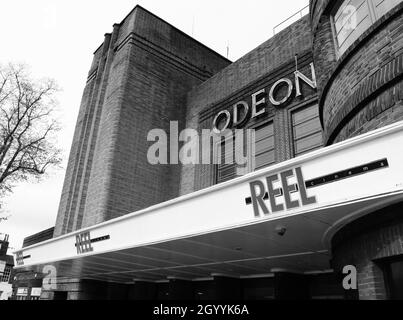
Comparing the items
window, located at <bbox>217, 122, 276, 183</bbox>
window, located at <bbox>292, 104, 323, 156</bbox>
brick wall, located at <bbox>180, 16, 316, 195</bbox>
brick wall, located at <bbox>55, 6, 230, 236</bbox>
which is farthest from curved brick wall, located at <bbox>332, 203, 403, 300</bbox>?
brick wall, located at <bbox>55, 6, 230, 236</bbox>

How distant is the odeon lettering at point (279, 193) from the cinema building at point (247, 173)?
0.06 feet

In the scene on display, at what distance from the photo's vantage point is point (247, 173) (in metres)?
11.0

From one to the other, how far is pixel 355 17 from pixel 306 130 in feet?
16.6

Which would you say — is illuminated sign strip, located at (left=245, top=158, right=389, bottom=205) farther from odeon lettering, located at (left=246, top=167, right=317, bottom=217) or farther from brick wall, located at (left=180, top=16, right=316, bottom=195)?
brick wall, located at (left=180, top=16, right=316, bottom=195)

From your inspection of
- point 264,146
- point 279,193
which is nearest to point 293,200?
point 279,193

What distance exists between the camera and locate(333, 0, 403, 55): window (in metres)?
5.64

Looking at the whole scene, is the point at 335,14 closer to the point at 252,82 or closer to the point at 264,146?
the point at 264,146

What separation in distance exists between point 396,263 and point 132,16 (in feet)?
52.5

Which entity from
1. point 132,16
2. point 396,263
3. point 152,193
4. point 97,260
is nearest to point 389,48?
point 396,263

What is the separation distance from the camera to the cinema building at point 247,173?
163 inches

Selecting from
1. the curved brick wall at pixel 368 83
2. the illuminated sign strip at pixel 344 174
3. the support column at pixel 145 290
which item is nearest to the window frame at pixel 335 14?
the curved brick wall at pixel 368 83

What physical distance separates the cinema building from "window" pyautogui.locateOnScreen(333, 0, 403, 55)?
3 centimetres

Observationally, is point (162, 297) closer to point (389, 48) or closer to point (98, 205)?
point (98, 205)

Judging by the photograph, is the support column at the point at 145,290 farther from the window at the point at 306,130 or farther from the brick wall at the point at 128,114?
the window at the point at 306,130
